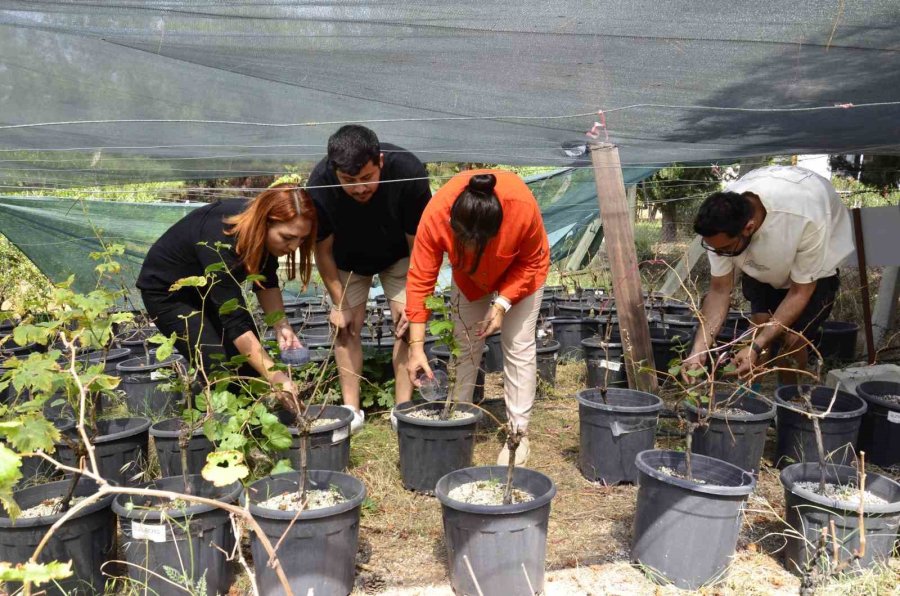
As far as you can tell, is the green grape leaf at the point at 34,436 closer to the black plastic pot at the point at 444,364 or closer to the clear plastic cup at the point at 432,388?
the clear plastic cup at the point at 432,388

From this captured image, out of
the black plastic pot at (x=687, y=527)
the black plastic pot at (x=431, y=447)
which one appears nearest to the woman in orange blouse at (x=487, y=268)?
the black plastic pot at (x=431, y=447)

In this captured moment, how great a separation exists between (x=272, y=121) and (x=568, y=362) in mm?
3026

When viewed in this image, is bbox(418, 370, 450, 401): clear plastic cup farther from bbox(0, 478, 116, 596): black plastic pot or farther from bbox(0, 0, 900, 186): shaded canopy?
bbox(0, 478, 116, 596): black plastic pot

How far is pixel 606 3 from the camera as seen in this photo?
5.86ft

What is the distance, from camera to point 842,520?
6.41 ft

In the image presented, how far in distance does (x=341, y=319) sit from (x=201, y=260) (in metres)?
0.80

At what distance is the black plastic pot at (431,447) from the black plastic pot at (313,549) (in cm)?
68

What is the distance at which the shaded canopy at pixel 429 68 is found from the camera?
181 cm

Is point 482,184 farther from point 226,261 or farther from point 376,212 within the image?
point 226,261

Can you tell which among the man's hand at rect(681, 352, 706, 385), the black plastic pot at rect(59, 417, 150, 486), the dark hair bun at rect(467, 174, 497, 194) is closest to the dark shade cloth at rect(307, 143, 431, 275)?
the dark hair bun at rect(467, 174, 497, 194)

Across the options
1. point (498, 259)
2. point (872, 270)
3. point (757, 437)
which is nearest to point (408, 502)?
point (498, 259)

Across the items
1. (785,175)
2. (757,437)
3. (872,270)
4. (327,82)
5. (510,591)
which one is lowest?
(510,591)

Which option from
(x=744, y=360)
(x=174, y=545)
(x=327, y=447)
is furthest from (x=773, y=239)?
(x=174, y=545)

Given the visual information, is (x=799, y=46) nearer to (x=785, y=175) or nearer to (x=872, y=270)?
(x=785, y=175)
